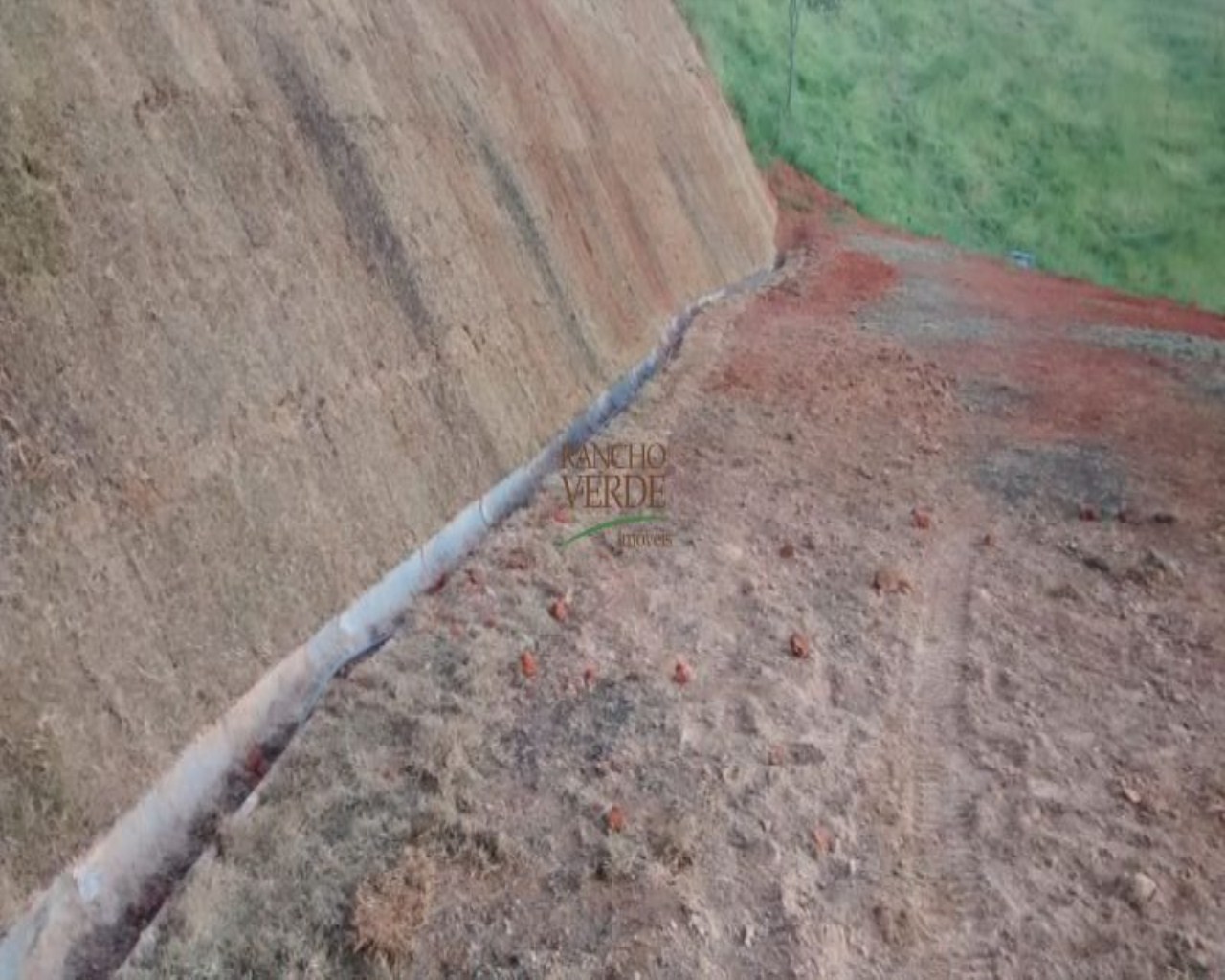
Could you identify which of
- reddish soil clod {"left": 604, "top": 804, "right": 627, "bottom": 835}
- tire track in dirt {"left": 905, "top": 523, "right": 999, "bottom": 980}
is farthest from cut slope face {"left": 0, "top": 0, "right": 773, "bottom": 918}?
tire track in dirt {"left": 905, "top": 523, "right": 999, "bottom": 980}

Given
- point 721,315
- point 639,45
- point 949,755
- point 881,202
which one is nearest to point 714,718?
point 949,755

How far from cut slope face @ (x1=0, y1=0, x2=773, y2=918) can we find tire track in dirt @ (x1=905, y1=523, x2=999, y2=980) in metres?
3.22

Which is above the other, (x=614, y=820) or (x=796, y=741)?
(x=614, y=820)

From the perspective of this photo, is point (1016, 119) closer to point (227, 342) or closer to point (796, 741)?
point (796, 741)

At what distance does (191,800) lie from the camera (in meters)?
5.30

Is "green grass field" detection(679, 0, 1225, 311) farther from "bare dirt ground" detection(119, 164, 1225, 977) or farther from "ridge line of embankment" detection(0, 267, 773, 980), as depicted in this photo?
"ridge line of embankment" detection(0, 267, 773, 980)

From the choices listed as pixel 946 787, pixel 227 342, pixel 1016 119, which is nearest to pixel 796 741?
pixel 946 787

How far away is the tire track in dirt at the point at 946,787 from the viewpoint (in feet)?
15.8

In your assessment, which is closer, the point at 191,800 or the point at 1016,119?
the point at 191,800

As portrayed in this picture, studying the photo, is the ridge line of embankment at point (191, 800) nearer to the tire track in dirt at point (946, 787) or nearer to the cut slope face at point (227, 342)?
the cut slope face at point (227, 342)

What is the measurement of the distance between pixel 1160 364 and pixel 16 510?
10.6m

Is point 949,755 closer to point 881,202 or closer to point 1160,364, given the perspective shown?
point 1160,364

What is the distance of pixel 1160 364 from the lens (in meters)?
11.4

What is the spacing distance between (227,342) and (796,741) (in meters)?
3.78
